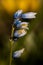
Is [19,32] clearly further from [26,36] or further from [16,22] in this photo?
[26,36]

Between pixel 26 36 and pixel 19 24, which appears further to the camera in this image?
pixel 26 36

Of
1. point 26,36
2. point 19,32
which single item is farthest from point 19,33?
point 26,36

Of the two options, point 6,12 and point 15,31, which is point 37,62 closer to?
point 6,12

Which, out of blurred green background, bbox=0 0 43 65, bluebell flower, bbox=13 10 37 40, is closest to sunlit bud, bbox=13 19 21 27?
bluebell flower, bbox=13 10 37 40

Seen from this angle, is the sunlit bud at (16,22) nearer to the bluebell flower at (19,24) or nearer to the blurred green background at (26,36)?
the bluebell flower at (19,24)

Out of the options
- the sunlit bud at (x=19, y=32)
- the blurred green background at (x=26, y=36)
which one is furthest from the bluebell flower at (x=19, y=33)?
the blurred green background at (x=26, y=36)

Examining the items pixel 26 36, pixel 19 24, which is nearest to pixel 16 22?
pixel 19 24

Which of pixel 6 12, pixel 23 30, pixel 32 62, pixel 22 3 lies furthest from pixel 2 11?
pixel 23 30

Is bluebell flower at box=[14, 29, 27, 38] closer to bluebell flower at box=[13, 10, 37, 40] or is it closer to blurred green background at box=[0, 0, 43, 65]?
bluebell flower at box=[13, 10, 37, 40]

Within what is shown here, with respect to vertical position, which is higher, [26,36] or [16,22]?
[16,22]
